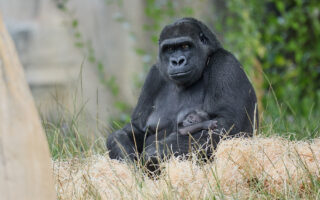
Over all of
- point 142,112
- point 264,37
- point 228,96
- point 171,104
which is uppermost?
point 228,96

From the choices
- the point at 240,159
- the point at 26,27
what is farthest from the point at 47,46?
the point at 240,159

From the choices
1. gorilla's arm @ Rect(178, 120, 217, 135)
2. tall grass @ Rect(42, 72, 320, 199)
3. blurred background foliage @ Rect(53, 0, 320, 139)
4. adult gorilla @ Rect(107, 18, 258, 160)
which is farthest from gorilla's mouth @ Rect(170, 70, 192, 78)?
blurred background foliage @ Rect(53, 0, 320, 139)

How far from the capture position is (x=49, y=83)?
8.90 metres

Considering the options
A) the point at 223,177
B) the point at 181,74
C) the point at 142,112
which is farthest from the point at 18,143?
the point at 142,112

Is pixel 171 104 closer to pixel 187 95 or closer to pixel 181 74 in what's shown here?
pixel 187 95

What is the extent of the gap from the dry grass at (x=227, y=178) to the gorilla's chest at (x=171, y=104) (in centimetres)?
68

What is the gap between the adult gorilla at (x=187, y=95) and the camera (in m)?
4.29

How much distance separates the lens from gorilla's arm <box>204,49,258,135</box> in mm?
4266

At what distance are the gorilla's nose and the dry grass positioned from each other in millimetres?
836

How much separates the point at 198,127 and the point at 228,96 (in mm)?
336

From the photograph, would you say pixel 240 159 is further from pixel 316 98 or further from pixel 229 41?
pixel 316 98

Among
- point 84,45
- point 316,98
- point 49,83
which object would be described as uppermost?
point 84,45

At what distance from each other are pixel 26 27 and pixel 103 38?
1239 millimetres

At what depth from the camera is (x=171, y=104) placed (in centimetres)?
474
